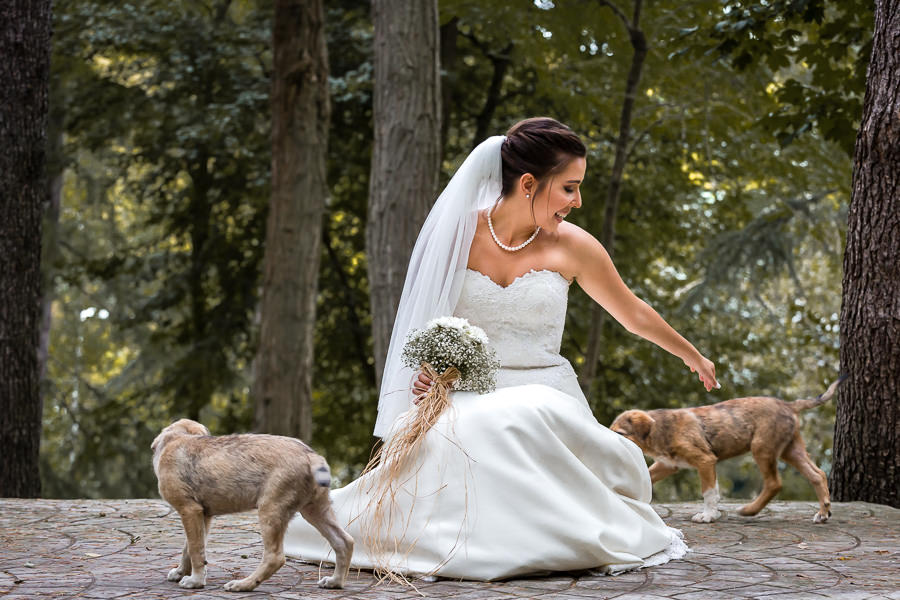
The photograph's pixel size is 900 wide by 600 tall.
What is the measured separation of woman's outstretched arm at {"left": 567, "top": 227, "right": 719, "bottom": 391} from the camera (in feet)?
19.3

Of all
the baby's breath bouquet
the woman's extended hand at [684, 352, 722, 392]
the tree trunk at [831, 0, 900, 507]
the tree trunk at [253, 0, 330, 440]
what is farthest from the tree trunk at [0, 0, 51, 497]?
the tree trunk at [831, 0, 900, 507]

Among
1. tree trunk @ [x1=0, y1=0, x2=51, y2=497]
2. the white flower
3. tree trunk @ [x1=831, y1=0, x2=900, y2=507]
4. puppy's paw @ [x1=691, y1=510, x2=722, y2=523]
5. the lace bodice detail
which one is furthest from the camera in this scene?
tree trunk @ [x1=0, y1=0, x2=51, y2=497]

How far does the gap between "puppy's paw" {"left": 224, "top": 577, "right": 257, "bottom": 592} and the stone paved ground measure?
0.14 ft

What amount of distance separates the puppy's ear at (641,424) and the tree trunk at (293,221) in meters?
5.16

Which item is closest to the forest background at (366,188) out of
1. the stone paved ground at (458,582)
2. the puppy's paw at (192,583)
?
the stone paved ground at (458,582)

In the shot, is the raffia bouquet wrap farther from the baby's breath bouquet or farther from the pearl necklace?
the pearl necklace

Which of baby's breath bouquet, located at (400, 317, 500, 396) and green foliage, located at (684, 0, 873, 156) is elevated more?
green foliage, located at (684, 0, 873, 156)

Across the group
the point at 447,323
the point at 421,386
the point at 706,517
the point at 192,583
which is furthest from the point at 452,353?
the point at 706,517

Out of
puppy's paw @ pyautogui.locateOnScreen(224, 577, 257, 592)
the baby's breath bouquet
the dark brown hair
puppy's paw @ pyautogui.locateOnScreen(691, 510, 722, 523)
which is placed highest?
the dark brown hair

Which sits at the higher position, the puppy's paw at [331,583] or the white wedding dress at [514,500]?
the white wedding dress at [514,500]

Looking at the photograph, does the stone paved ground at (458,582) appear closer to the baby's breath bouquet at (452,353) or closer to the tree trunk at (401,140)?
the baby's breath bouquet at (452,353)

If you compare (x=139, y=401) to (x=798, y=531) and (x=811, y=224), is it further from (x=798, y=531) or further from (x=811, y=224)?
(x=798, y=531)

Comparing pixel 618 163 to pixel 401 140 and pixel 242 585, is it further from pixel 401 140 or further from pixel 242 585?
pixel 242 585

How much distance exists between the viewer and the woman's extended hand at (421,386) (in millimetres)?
5175
